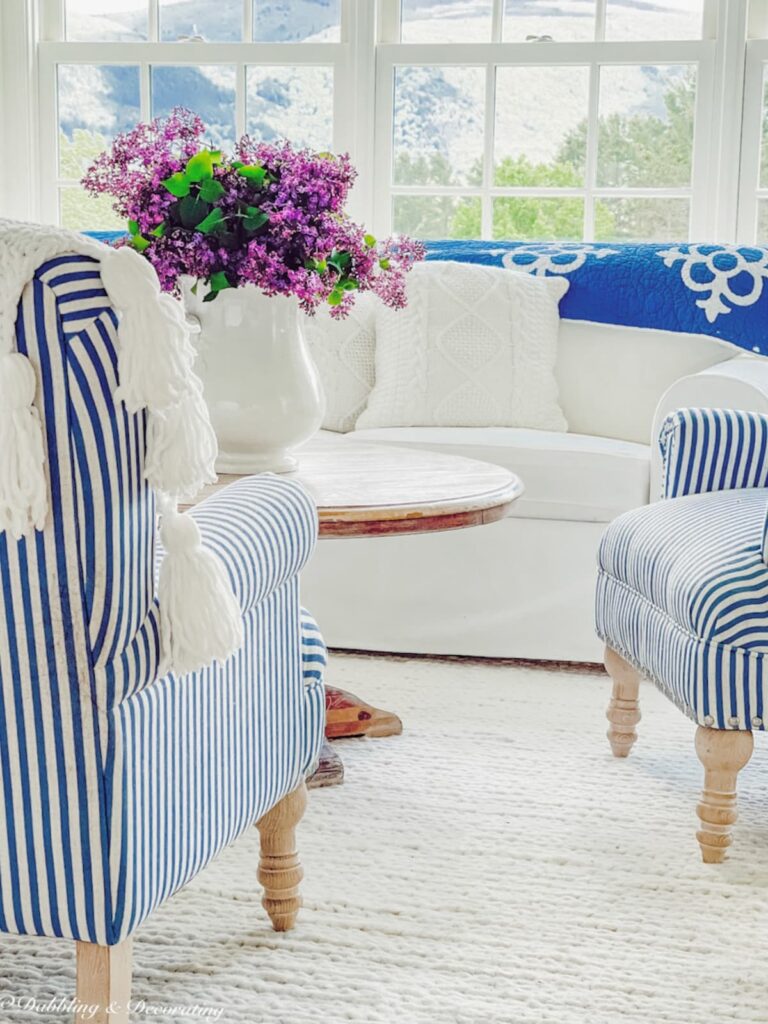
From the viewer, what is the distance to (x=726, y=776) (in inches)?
75.4

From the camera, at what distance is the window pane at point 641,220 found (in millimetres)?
3930

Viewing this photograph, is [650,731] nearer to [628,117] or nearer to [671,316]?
[671,316]

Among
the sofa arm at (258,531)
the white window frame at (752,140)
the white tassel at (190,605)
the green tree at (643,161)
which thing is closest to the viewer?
the white tassel at (190,605)

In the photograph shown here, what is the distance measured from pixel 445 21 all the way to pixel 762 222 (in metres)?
1.16

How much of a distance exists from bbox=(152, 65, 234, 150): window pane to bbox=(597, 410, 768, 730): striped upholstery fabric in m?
2.24

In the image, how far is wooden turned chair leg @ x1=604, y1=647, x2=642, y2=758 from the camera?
2359 mm

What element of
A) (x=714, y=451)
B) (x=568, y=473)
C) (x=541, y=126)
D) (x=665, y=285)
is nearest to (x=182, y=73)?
(x=541, y=126)

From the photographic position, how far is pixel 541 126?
397 cm

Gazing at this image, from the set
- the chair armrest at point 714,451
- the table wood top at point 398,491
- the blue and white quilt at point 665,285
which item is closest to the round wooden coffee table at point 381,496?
the table wood top at point 398,491

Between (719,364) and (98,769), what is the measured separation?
7.88 feet

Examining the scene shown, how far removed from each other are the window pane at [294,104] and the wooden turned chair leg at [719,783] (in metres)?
2.71

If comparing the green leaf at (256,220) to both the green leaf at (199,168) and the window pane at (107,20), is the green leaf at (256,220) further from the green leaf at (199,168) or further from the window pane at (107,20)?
the window pane at (107,20)

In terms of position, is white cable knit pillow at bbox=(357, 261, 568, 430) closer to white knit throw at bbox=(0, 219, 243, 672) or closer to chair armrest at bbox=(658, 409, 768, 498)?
chair armrest at bbox=(658, 409, 768, 498)

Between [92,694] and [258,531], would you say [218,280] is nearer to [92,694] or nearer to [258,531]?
[258,531]
